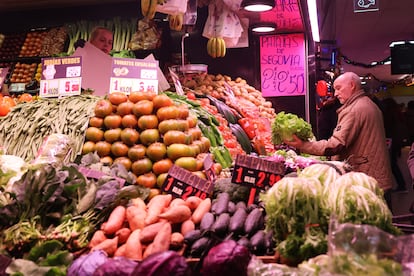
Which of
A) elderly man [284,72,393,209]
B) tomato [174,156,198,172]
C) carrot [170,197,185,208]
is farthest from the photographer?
elderly man [284,72,393,209]

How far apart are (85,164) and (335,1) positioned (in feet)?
33.1

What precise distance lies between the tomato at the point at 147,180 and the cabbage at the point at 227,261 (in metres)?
1.30

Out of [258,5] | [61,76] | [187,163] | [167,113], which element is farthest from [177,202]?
[258,5]

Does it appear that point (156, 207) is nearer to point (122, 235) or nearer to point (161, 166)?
point (122, 235)

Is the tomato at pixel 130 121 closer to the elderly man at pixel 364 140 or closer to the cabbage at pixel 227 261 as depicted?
the cabbage at pixel 227 261

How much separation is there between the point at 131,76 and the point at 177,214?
199 cm

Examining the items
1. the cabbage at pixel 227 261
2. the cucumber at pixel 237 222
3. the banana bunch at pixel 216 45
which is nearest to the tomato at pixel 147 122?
the cucumber at pixel 237 222

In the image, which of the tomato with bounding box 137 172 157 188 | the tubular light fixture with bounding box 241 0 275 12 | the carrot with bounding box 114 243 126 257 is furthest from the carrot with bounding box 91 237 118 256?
the tubular light fixture with bounding box 241 0 275 12

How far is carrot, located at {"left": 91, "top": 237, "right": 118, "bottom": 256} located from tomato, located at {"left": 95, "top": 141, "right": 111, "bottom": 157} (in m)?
1.19

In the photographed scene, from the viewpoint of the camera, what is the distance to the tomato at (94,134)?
349cm

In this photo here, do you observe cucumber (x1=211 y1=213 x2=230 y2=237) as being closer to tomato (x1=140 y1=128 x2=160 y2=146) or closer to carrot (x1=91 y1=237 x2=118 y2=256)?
carrot (x1=91 y1=237 x2=118 y2=256)

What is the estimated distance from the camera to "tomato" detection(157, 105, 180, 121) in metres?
3.40

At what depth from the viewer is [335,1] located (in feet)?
39.1

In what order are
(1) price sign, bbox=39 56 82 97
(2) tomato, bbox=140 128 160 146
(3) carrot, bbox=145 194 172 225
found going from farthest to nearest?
(1) price sign, bbox=39 56 82 97
(2) tomato, bbox=140 128 160 146
(3) carrot, bbox=145 194 172 225
